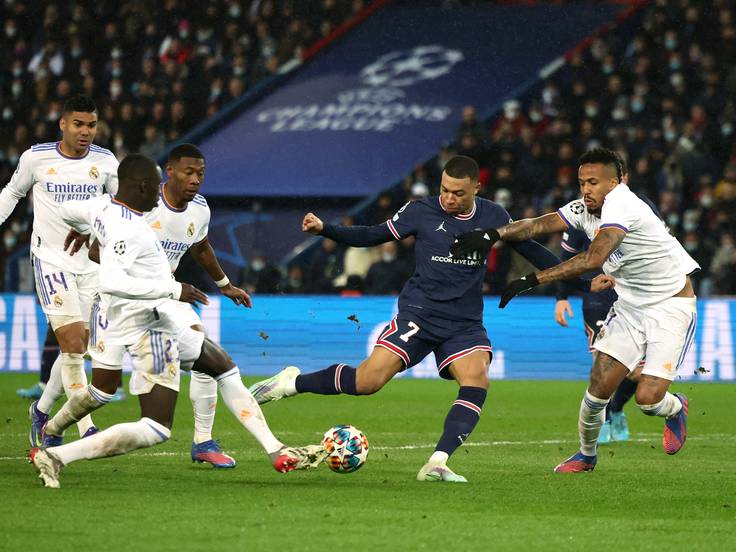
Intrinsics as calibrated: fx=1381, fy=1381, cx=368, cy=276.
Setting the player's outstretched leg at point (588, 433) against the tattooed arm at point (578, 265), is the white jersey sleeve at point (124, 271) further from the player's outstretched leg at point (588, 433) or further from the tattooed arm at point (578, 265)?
the player's outstretched leg at point (588, 433)

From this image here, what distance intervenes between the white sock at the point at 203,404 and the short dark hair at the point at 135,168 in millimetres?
1822

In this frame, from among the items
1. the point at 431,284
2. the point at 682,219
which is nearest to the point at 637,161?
the point at 682,219

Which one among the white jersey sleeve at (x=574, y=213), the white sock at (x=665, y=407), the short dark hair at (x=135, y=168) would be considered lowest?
the white sock at (x=665, y=407)

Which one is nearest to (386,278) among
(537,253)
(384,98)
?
(384,98)

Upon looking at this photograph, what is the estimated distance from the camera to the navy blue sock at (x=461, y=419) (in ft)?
27.7

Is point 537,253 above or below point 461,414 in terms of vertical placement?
above

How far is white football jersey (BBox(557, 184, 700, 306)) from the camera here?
358 inches

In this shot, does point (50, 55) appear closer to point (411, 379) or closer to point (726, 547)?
point (411, 379)

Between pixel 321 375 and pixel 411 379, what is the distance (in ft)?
31.8

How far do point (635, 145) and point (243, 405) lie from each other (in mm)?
13643

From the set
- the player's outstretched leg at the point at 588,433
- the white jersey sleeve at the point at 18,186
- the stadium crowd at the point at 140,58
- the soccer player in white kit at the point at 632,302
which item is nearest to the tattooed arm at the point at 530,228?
the soccer player in white kit at the point at 632,302

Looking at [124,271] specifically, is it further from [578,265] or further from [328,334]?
[328,334]

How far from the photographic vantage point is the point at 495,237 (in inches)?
347

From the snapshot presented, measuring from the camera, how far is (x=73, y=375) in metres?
9.70
